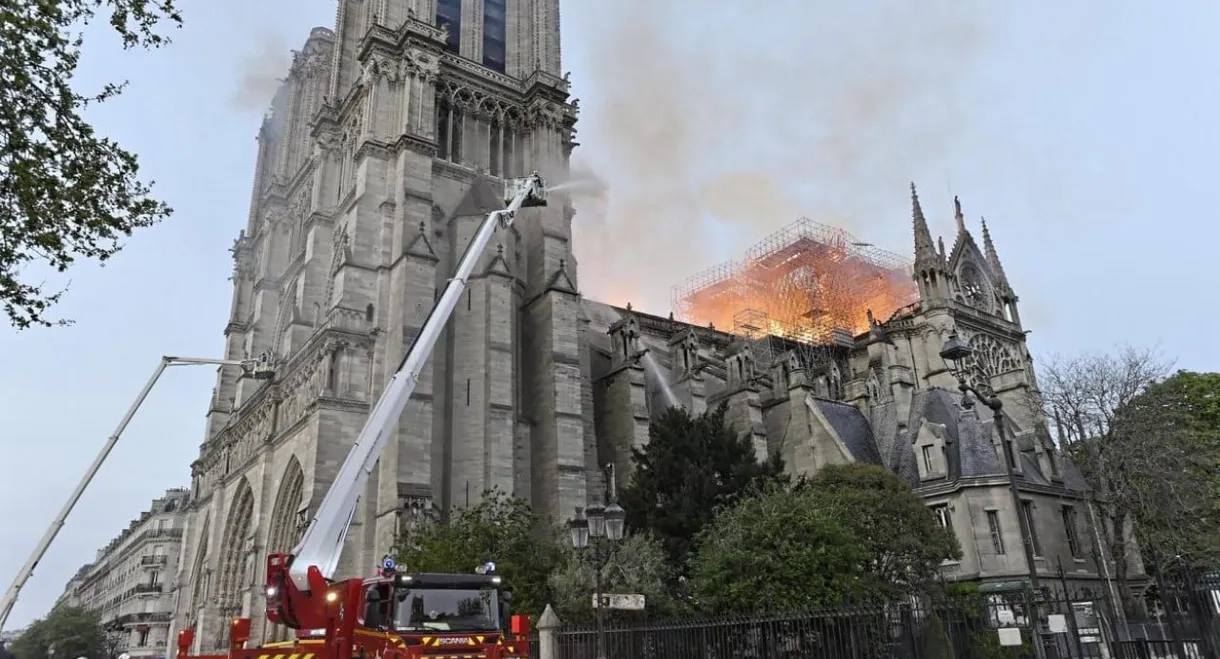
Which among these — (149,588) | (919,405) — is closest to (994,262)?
(919,405)

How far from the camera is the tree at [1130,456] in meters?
24.3

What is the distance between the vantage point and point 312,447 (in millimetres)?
25141

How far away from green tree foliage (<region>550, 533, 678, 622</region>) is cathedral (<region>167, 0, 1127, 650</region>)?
23.4 ft

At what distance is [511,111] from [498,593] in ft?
94.5

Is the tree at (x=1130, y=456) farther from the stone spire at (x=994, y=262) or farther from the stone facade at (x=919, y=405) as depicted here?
the stone spire at (x=994, y=262)

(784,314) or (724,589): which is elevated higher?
(784,314)

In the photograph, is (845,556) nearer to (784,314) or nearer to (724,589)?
(724,589)

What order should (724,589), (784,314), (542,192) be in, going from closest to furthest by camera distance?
(724,589), (542,192), (784,314)

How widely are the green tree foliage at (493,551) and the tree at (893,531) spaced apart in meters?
7.23

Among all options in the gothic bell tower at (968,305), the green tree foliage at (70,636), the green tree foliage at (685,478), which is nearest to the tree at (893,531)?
the green tree foliage at (685,478)

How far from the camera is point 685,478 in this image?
22.8 m

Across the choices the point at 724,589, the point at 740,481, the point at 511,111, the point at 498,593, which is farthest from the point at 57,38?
the point at 511,111

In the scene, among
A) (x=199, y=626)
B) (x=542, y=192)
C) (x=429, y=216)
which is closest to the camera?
(x=542, y=192)

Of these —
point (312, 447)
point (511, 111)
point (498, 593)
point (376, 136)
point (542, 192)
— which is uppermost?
point (511, 111)
